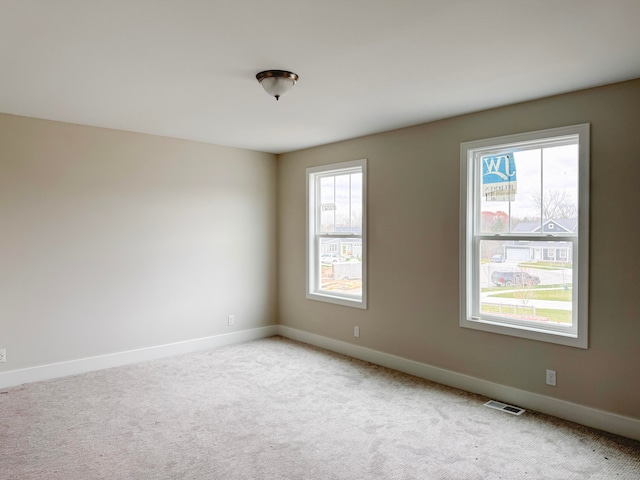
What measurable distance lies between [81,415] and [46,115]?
2698mm

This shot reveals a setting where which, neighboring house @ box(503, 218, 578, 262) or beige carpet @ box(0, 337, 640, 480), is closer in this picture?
beige carpet @ box(0, 337, 640, 480)

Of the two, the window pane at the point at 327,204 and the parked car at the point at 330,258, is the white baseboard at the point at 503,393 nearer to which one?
the parked car at the point at 330,258

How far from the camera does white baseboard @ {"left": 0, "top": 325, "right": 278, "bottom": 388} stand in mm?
4047

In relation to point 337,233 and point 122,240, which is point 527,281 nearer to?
point 337,233

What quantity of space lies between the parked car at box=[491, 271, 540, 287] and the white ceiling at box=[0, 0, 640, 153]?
4.74 feet

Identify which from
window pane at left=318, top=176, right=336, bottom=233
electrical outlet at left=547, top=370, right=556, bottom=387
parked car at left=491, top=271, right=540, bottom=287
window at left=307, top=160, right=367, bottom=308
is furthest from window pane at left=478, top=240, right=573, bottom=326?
window pane at left=318, top=176, right=336, bottom=233

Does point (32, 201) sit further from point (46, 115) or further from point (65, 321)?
point (65, 321)

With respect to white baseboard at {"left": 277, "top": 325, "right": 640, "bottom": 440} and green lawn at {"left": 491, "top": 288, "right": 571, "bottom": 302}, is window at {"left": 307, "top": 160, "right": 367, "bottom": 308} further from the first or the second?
green lawn at {"left": 491, "top": 288, "right": 571, "bottom": 302}

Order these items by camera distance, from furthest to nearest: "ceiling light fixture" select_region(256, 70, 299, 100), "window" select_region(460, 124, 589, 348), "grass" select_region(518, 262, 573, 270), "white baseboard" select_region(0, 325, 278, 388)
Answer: "white baseboard" select_region(0, 325, 278, 388), "grass" select_region(518, 262, 573, 270), "window" select_region(460, 124, 589, 348), "ceiling light fixture" select_region(256, 70, 299, 100)

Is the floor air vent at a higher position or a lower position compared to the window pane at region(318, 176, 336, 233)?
lower

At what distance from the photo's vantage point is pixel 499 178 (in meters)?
3.78

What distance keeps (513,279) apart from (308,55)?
2515 mm

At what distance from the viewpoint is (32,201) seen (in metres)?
4.11

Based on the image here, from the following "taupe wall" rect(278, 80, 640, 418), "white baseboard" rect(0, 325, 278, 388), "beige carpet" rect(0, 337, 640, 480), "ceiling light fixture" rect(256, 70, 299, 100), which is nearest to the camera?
"beige carpet" rect(0, 337, 640, 480)
